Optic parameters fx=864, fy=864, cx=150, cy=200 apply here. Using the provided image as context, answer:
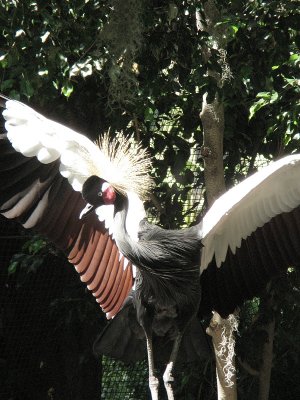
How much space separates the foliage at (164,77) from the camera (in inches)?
130

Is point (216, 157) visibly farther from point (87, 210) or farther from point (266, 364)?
point (266, 364)

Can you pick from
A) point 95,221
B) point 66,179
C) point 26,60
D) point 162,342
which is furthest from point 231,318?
point 26,60

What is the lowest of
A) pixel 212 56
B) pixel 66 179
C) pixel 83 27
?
pixel 66 179

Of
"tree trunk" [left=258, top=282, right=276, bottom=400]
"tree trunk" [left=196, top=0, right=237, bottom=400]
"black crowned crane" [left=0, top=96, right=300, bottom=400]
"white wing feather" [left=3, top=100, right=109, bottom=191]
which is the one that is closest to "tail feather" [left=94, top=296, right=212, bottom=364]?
"black crowned crane" [left=0, top=96, right=300, bottom=400]

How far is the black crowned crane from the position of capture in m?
3.18

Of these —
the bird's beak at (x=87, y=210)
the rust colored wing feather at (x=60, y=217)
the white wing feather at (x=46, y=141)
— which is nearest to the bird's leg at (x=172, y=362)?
the rust colored wing feather at (x=60, y=217)

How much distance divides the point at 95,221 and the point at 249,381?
1.52m

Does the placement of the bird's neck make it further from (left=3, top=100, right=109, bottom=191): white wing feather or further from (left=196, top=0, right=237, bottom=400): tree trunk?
(left=196, top=0, right=237, bottom=400): tree trunk

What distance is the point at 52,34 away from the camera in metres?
3.40

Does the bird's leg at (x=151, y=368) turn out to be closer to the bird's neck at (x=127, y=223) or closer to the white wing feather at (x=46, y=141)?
the bird's neck at (x=127, y=223)

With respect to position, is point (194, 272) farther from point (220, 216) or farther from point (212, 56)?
point (212, 56)

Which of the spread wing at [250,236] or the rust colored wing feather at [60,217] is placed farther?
the rust colored wing feather at [60,217]

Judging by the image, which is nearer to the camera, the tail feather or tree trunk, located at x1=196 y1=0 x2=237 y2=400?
the tail feather

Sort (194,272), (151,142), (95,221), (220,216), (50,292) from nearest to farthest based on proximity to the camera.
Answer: (220,216)
(194,272)
(95,221)
(151,142)
(50,292)
